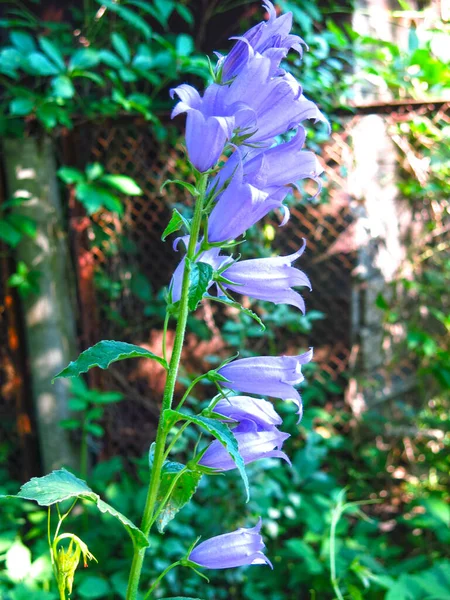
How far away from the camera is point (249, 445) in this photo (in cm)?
84

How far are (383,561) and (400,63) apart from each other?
6.52 feet

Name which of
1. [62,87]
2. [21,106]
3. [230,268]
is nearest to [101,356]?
[230,268]

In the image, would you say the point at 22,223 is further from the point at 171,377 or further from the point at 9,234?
the point at 171,377

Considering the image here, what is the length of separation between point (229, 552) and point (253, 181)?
1.59ft

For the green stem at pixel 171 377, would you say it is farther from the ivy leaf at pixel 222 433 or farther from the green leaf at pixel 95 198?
the green leaf at pixel 95 198

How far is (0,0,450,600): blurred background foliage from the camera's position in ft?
7.06

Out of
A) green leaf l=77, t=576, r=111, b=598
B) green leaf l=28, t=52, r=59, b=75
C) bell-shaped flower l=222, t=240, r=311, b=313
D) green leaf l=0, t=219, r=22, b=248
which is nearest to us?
bell-shaped flower l=222, t=240, r=311, b=313

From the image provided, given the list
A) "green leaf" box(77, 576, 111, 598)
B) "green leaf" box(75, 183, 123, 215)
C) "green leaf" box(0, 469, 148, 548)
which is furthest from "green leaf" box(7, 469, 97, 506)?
"green leaf" box(75, 183, 123, 215)

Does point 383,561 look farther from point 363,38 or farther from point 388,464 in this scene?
point 363,38

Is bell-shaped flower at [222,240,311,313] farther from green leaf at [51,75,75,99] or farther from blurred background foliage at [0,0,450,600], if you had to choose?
green leaf at [51,75,75,99]

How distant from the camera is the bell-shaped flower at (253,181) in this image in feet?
2.48

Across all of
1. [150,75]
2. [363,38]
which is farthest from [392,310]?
[150,75]

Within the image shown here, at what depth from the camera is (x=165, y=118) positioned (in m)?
2.48

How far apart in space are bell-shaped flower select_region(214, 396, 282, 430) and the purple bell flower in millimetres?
149
